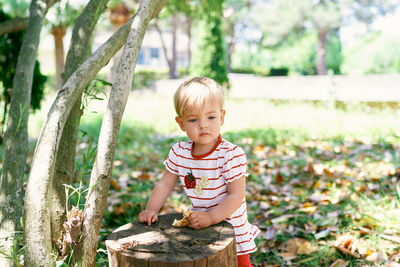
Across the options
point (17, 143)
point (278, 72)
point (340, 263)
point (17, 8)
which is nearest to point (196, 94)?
point (17, 143)

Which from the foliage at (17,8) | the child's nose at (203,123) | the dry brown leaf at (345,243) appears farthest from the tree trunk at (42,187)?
the foliage at (17,8)

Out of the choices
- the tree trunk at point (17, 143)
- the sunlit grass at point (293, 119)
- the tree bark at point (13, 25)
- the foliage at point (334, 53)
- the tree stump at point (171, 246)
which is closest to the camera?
the tree stump at point (171, 246)

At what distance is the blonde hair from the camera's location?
1862mm

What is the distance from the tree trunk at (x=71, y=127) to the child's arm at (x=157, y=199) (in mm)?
489

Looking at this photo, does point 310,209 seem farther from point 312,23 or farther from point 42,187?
point 312,23

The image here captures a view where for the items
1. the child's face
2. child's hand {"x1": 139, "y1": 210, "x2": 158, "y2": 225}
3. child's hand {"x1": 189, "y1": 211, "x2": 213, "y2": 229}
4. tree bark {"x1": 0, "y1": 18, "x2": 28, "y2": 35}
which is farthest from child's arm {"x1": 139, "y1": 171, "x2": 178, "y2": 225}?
tree bark {"x1": 0, "y1": 18, "x2": 28, "y2": 35}

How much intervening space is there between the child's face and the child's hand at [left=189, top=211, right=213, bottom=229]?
38 centimetres

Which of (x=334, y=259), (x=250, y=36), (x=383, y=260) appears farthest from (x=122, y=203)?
(x=250, y=36)

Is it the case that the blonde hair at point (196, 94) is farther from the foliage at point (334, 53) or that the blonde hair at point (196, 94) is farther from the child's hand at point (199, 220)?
the foliage at point (334, 53)

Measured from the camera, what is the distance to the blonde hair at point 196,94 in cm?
186

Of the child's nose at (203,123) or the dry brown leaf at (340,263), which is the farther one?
the dry brown leaf at (340,263)

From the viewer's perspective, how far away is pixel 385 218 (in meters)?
3.01

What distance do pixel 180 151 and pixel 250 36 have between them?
3841cm

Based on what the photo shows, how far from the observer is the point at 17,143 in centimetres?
244
